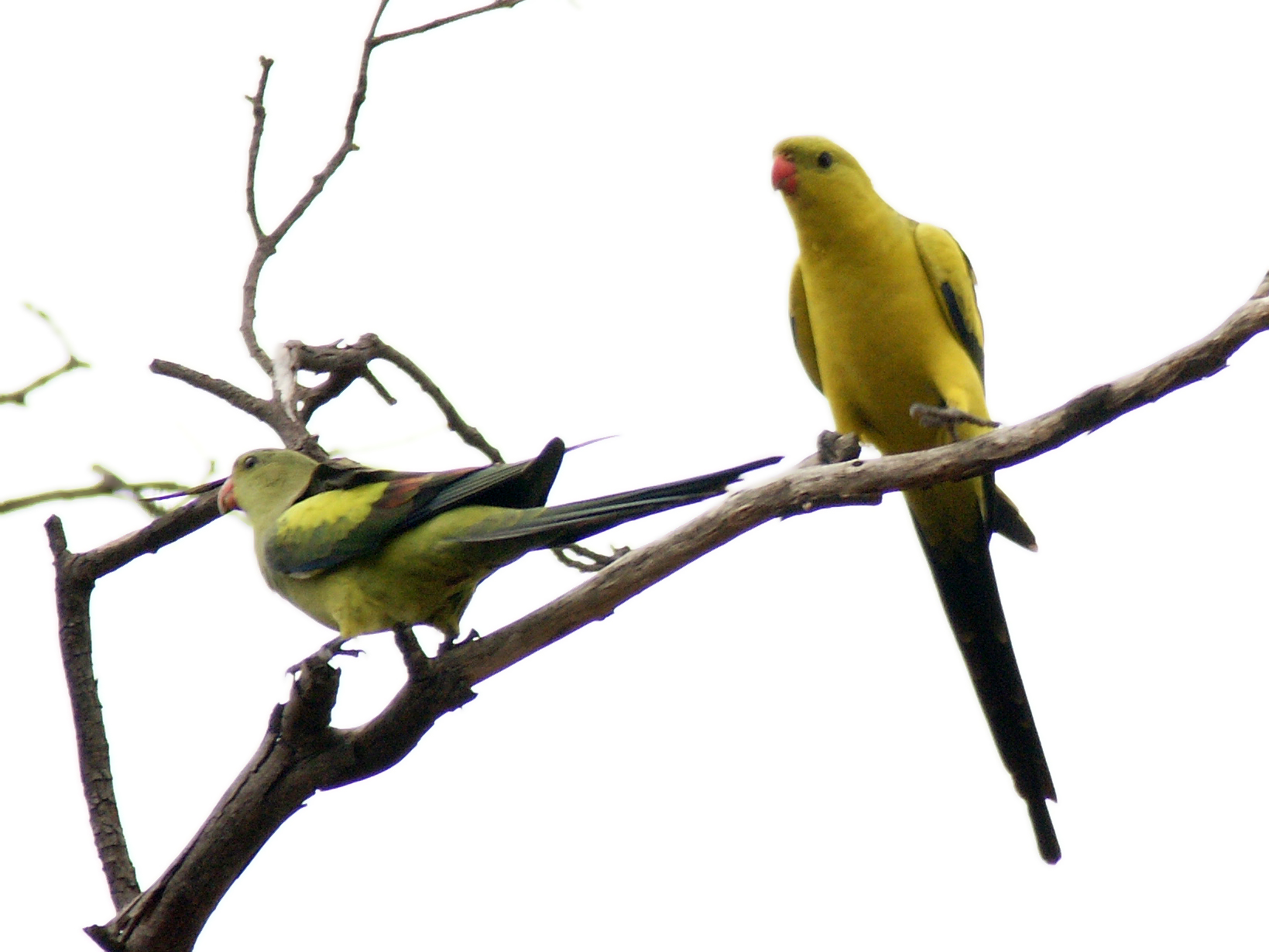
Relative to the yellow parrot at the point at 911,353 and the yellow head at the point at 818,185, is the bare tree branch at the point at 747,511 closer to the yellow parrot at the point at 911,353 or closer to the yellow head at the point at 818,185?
the yellow parrot at the point at 911,353

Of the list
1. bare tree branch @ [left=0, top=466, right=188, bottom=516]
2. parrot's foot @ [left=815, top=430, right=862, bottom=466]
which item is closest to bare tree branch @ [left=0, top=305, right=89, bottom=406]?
bare tree branch @ [left=0, top=466, right=188, bottom=516]

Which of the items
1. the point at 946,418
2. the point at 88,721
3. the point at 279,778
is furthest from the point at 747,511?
the point at 88,721

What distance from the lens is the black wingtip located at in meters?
3.12

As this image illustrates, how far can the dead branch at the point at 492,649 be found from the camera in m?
2.12

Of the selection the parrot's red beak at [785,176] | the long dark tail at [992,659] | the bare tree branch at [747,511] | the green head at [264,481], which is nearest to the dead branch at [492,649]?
the bare tree branch at [747,511]

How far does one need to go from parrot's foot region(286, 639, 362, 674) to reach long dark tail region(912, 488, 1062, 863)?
1.73 m

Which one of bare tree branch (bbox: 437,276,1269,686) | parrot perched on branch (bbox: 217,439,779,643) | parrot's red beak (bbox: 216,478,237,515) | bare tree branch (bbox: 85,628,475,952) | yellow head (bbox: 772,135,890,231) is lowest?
bare tree branch (bbox: 85,628,475,952)

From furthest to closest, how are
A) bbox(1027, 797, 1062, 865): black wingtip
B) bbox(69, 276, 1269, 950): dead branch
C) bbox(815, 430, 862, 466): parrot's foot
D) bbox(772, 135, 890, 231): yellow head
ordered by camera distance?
bbox(772, 135, 890, 231): yellow head
bbox(1027, 797, 1062, 865): black wingtip
bbox(815, 430, 862, 466): parrot's foot
bbox(69, 276, 1269, 950): dead branch

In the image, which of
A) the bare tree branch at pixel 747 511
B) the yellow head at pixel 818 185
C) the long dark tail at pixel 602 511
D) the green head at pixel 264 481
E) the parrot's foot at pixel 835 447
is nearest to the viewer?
the long dark tail at pixel 602 511

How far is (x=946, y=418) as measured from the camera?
2727 millimetres

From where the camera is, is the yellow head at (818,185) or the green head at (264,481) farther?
the yellow head at (818,185)

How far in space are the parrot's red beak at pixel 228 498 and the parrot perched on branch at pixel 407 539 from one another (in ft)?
0.80

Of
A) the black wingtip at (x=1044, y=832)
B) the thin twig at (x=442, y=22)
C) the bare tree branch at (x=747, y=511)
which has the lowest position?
the black wingtip at (x=1044, y=832)

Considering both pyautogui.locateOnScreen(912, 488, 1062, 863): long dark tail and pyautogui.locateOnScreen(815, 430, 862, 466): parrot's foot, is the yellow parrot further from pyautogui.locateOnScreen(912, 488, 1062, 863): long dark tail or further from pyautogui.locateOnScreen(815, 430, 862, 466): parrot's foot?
pyautogui.locateOnScreen(815, 430, 862, 466): parrot's foot
